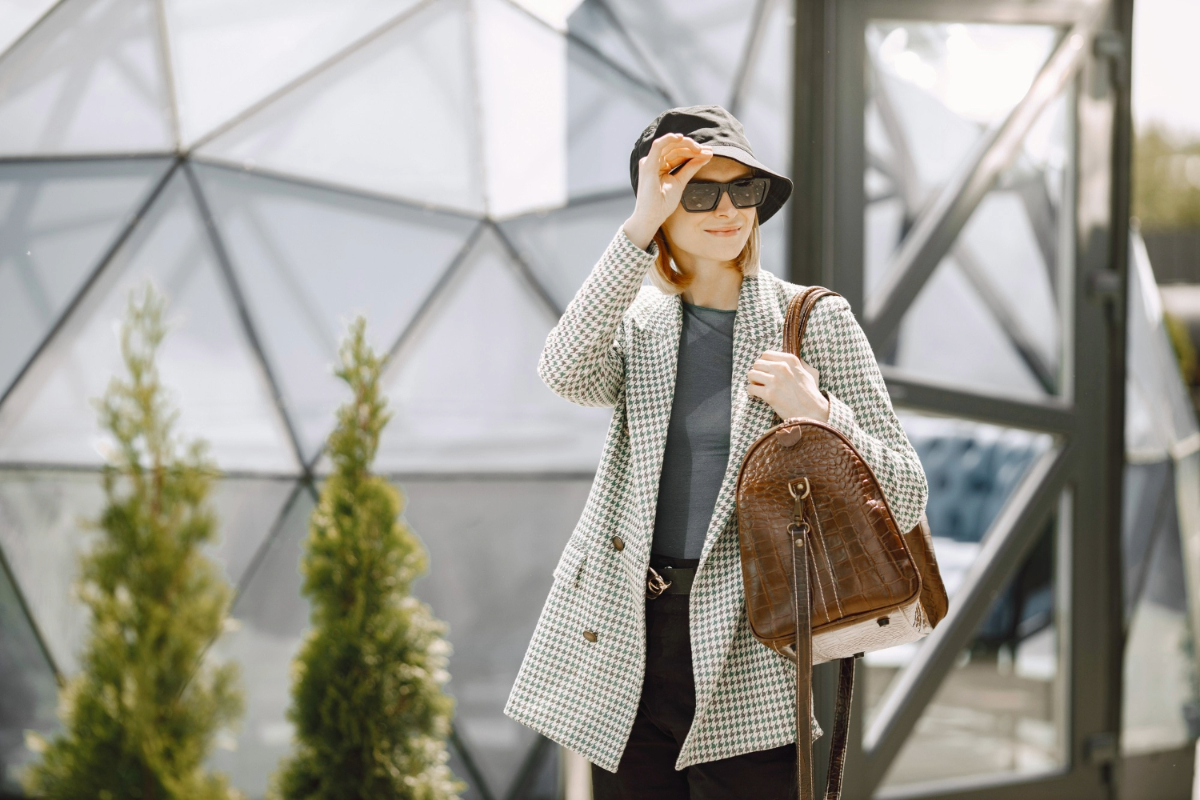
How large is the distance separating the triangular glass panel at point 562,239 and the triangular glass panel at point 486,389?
0.06 metres

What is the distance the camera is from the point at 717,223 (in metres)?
1.90

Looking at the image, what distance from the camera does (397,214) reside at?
3.42 metres

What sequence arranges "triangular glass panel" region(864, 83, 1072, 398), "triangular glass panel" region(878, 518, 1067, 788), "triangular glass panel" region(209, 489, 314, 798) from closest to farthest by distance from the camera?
"triangular glass panel" region(209, 489, 314, 798) < "triangular glass panel" region(878, 518, 1067, 788) < "triangular glass panel" region(864, 83, 1072, 398)

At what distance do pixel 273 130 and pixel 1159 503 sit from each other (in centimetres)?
384

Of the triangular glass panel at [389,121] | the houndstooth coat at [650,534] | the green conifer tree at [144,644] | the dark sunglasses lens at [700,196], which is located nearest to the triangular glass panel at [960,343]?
the triangular glass panel at [389,121]

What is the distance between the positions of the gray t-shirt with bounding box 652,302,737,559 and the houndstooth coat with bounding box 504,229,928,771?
0.04 m

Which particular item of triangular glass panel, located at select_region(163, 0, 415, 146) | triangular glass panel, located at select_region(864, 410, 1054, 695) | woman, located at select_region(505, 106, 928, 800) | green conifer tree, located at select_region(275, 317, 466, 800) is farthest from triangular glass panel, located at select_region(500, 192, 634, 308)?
triangular glass panel, located at select_region(864, 410, 1054, 695)

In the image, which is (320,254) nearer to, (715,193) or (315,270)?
(315,270)

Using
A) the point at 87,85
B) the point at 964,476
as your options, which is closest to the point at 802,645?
the point at 87,85

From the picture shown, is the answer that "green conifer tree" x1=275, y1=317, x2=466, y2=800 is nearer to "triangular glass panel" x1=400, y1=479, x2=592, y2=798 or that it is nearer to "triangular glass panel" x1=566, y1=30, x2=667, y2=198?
"triangular glass panel" x1=400, y1=479, x2=592, y2=798

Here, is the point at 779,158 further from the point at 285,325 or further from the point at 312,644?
the point at 312,644

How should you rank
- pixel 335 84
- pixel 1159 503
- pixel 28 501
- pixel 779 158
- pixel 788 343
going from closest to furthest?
pixel 788 343 < pixel 28 501 < pixel 335 84 < pixel 779 158 < pixel 1159 503

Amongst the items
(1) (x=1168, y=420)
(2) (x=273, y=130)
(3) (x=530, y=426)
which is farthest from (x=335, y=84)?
(1) (x=1168, y=420)

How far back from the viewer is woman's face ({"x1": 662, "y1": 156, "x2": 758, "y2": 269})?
6.22ft
